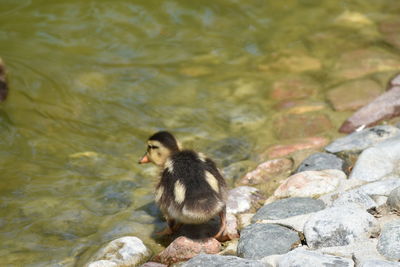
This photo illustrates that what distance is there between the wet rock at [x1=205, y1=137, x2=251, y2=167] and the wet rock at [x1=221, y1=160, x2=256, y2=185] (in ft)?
0.58

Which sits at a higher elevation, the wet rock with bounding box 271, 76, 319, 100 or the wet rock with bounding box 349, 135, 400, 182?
the wet rock with bounding box 349, 135, 400, 182

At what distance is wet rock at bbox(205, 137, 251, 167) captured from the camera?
7.06m

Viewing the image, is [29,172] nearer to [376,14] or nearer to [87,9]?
[87,9]

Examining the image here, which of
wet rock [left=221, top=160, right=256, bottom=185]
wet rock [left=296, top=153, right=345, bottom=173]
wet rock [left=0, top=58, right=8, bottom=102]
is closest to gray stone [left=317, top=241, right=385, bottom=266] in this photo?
wet rock [left=296, top=153, right=345, bottom=173]

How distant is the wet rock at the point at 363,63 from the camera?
8.33 metres

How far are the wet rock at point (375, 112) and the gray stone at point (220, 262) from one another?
9.95 ft

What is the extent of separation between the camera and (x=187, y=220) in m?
5.02

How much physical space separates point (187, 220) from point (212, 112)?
3.25m

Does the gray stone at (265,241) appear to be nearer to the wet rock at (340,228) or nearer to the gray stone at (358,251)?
the wet rock at (340,228)

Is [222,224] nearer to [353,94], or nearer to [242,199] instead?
[242,199]

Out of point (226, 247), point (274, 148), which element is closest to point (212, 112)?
point (274, 148)

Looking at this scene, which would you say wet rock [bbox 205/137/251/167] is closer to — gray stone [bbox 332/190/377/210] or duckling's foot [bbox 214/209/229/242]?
duckling's foot [bbox 214/209/229/242]

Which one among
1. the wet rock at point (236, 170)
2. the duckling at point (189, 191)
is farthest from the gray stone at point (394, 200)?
the wet rock at point (236, 170)

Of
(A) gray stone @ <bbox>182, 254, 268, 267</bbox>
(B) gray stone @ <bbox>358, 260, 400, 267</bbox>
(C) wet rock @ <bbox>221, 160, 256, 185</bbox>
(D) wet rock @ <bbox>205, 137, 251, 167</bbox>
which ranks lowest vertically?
(D) wet rock @ <bbox>205, 137, 251, 167</bbox>
